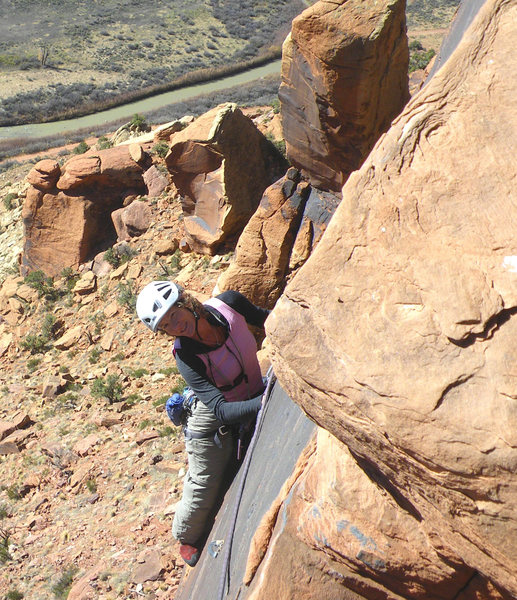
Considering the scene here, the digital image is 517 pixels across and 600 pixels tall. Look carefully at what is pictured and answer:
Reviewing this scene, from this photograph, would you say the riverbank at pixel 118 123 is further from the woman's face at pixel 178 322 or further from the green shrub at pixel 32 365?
the woman's face at pixel 178 322

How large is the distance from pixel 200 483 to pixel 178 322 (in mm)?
A: 1285

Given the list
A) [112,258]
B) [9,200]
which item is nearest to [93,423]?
[112,258]

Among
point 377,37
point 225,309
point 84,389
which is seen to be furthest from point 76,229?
point 225,309

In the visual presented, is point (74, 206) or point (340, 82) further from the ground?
point (340, 82)

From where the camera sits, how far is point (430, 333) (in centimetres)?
181

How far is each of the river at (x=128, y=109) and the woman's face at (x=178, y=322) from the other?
1238 inches

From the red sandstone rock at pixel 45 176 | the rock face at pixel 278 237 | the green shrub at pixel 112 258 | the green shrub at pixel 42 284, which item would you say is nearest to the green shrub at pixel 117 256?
the green shrub at pixel 112 258

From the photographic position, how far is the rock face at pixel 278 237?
763 cm

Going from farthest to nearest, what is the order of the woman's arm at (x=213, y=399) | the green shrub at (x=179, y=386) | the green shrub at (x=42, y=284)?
the green shrub at (x=42, y=284) → the green shrub at (x=179, y=386) → the woman's arm at (x=213, y=399)

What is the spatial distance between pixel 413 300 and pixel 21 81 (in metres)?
47.5

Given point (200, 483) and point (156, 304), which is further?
point (200, 483)

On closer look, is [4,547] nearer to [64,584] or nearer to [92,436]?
[64,584]

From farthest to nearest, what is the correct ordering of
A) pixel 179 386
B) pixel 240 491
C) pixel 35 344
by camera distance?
pixel 35 344
pixel 179 386
pixel 240 491

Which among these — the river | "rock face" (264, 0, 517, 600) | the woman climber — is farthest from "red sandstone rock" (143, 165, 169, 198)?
the river
